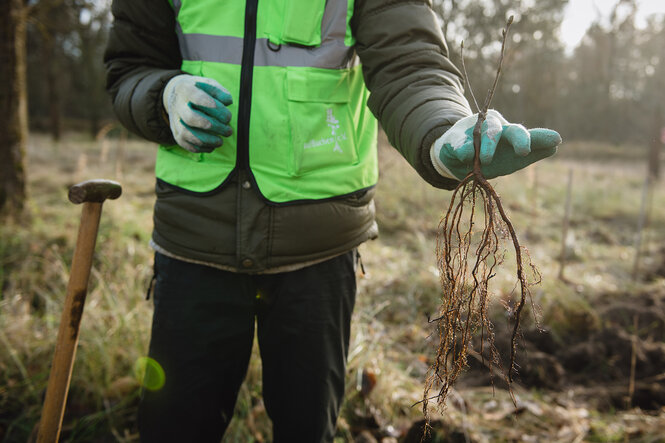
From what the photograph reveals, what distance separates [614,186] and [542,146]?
13574 millimetres

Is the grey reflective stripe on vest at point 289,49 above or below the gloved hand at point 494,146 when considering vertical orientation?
above

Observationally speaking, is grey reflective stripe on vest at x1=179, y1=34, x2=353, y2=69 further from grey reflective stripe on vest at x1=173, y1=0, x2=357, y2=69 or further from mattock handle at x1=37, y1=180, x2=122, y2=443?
mattock handle at x1=37, y1=180, x2=122, y2=443

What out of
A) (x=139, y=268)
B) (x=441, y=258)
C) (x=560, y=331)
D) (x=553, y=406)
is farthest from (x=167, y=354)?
(x=560, y=331)

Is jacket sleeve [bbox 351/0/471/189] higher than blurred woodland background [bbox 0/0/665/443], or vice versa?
jacket sleeve [bbox 351/0/471/189]

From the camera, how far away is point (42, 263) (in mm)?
3385

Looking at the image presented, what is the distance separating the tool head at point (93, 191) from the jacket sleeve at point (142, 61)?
20cm

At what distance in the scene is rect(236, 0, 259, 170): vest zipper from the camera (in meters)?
1.23

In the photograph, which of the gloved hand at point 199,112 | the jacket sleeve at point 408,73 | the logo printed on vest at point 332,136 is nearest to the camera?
the jacket sleeve at point 408,73

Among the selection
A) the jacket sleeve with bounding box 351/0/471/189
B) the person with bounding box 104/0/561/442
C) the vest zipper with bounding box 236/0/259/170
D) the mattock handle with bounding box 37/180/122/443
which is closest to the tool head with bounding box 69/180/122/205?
the mattock handle with bounding box 37/180/122/443

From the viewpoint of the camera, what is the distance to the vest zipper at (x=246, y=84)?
1234 mm

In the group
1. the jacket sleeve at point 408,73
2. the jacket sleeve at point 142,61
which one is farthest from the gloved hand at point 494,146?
the jacket sleeve at point 142,61

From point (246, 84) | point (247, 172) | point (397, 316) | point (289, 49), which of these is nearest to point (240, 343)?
point (247, 172)

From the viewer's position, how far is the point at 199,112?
3.78 ft

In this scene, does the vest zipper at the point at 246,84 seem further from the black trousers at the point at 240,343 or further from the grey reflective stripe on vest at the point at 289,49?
the black trousers at the point at 240,343
